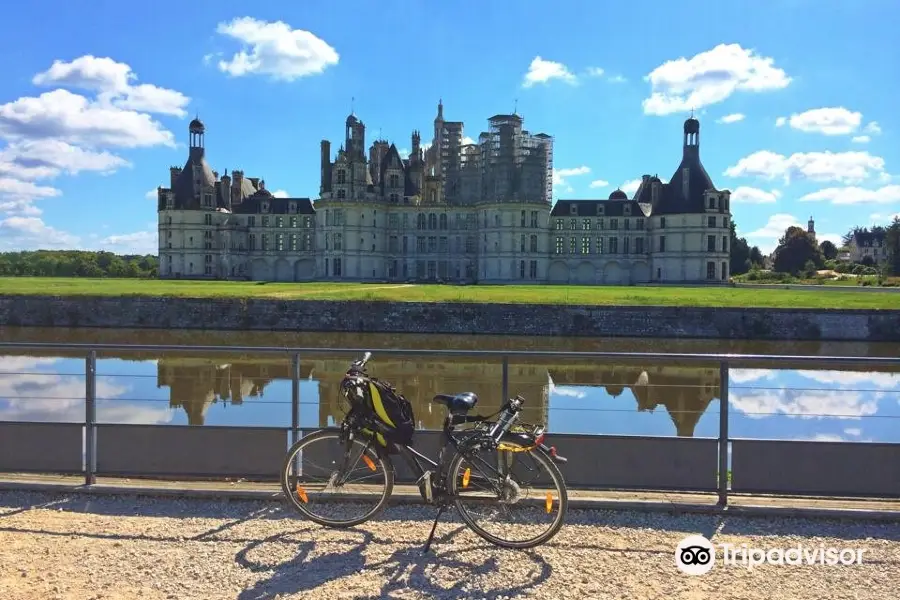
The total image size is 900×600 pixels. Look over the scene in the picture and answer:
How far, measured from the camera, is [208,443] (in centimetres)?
589

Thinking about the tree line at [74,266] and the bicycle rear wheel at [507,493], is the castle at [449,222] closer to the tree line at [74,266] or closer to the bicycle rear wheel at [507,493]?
the tree line at [74,266]

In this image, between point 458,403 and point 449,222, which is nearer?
point 458,403

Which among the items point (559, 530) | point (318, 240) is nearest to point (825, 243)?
point (318, 240)

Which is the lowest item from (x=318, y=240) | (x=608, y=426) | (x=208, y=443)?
(x=608, y=426)

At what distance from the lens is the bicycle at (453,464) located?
473 cm

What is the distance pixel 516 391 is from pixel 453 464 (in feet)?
18.3

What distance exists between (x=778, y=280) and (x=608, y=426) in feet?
217

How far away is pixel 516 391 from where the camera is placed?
10344 millimetres

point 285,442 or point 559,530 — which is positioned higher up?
point 285,442

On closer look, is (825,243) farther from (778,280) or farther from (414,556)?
(414,556)

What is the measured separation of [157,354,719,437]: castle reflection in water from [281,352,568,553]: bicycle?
5.58 meters

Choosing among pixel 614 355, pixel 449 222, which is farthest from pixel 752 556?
pixel 449 222

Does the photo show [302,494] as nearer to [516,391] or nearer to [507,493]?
[507,493]

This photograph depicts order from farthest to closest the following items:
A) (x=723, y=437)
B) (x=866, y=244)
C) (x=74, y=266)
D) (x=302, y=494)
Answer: (x=866, y=244)
(x=74, y=266)
(x=723, y=437)
(x=302, y=494)
